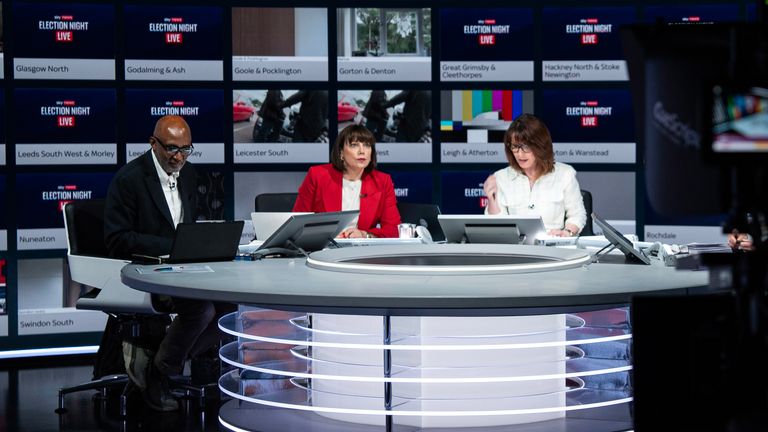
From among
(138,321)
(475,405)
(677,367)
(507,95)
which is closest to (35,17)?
(138,321)

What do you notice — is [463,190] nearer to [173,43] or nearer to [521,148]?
[521,148]

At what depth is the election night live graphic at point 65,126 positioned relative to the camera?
611cm

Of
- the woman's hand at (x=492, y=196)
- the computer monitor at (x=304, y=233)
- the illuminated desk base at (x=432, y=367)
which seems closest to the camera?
the illuminated desk base at (x=432, y=367)

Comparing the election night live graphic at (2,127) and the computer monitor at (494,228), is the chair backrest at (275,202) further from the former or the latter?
the election night live graphic at (2,127)

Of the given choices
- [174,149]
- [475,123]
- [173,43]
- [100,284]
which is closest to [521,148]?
[475,123]

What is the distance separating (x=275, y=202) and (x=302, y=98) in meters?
1.00

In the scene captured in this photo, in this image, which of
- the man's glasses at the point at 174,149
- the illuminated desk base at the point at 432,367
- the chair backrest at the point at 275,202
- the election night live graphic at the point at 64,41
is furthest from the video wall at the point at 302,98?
the illuminated desk base at the point at 432,367

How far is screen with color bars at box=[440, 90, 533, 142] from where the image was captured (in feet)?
21.2

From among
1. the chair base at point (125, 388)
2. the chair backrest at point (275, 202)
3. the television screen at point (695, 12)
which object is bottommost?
the chair base at point (125, 388)

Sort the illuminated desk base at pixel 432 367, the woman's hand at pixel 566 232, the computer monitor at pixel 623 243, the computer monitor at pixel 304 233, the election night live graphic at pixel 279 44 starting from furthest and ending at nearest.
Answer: the election night live graphic at pixel 279 44
the woman's hand at pixel 566 232
the computer monitor at pixel 304 233
the computer monitor at pixel 623 243
the illuminated desk base at pixel 432 367

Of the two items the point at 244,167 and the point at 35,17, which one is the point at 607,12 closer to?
the point at 244,167

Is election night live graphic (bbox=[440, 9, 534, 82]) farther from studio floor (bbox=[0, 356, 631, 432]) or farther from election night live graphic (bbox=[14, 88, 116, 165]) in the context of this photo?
studio floor (bbox=[0, 356, 631, 432])

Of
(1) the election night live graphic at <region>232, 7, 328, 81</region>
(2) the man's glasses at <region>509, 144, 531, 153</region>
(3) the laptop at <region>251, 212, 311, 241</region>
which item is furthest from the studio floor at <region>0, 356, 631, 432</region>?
(1) the election night live graphic at <region>232, 7, 328, 81</region>

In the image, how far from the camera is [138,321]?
15.9ft
